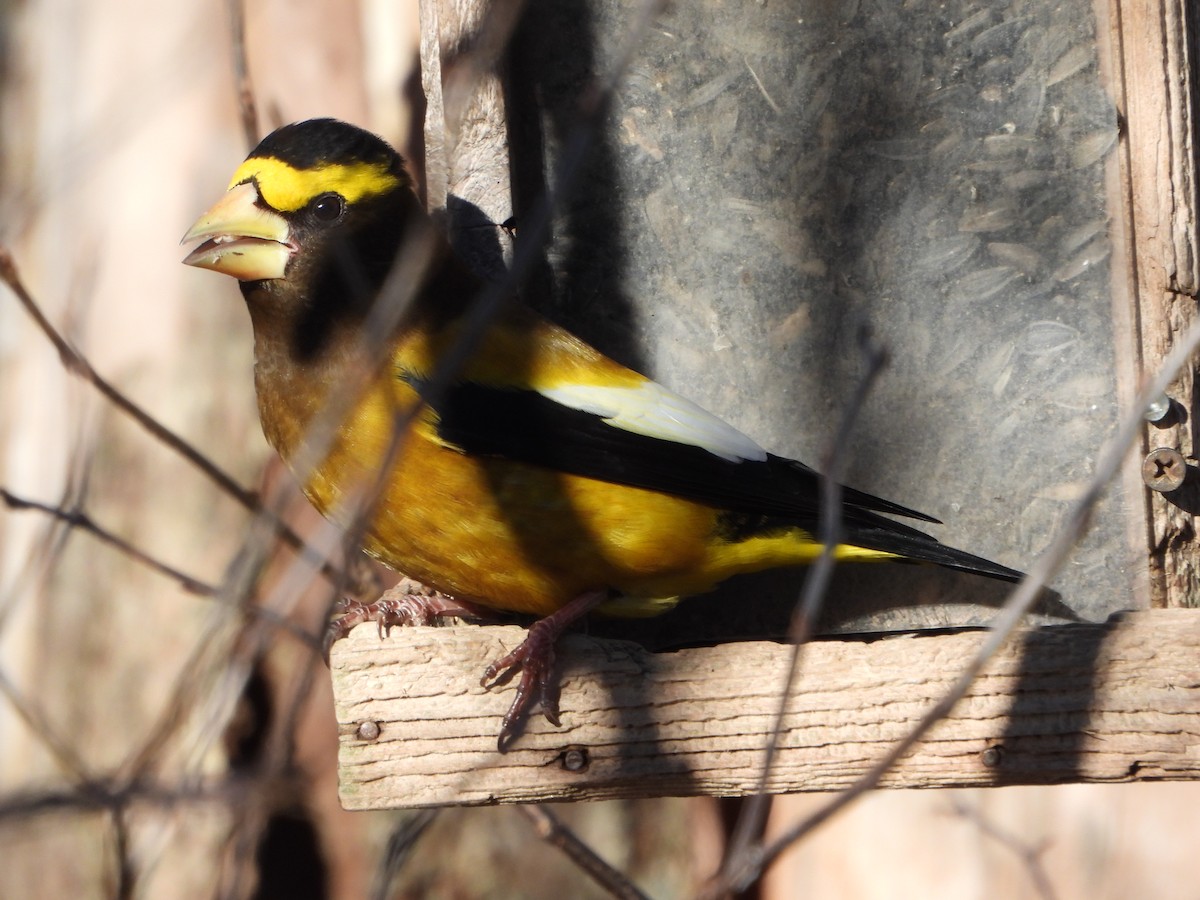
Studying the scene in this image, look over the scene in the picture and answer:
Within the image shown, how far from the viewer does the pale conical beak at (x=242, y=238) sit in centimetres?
268

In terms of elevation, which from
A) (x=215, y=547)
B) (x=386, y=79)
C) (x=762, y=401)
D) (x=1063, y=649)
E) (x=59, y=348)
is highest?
(x=386, y=79)

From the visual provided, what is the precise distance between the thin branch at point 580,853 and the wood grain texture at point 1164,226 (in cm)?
121

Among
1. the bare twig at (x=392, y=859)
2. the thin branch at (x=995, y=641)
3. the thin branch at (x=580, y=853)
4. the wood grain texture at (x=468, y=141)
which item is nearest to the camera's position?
the thin branch at (x=995, y=641)

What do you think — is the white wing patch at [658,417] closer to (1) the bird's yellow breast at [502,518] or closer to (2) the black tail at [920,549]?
(1) the bird's yellow breast at [502,518]

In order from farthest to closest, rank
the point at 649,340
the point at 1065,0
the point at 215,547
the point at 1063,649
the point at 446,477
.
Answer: the point at 215,547 < the point at 649,340 < the point at 1065,0 < the point at 446,477 < the point at 1063,649

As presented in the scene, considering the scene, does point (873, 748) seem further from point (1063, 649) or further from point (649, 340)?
point (649, 340)

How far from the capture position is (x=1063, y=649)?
7.37 ft

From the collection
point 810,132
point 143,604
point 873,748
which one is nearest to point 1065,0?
point 810,132

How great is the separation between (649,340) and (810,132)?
566 millimetres

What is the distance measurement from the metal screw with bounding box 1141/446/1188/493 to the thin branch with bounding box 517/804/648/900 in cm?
128

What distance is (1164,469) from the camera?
2.61 meters

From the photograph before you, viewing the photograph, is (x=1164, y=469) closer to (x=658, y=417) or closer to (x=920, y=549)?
(x=920, y=549)

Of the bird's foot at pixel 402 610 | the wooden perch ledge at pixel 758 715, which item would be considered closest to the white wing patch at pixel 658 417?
the wooden perch ledge at pixel 758 715

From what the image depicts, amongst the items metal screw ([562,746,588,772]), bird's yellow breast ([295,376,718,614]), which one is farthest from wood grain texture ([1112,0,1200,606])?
metal screw ([562,746,588,772])
